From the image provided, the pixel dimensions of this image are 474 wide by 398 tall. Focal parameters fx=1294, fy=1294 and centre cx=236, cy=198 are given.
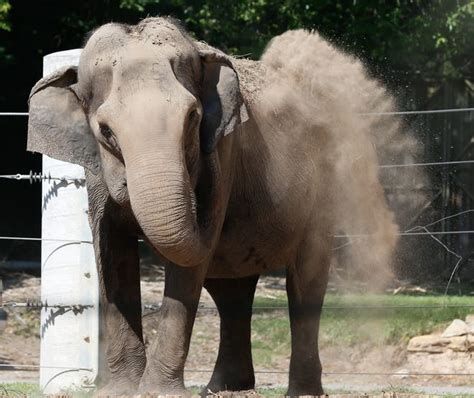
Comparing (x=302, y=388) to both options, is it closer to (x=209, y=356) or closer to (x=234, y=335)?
(x=234, y=335)

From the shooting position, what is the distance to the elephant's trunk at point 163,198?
224 inches

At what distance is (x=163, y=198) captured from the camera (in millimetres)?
5676

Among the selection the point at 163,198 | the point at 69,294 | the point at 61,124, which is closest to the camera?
the point at 163,198

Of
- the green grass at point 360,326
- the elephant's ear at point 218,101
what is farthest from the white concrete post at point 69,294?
the green grass at point 360,326

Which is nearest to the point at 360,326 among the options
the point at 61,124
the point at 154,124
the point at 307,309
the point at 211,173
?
the point at 307,309

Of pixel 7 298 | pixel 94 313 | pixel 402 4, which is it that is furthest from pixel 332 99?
pixel 402 4

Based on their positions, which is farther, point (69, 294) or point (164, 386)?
point (69, 294)

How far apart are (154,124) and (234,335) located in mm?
2685

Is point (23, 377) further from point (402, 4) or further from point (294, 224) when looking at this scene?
point (402, 4)

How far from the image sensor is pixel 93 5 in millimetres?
15680

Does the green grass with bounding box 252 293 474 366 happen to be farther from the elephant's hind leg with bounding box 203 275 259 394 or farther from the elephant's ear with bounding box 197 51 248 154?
the elephant's ear with bounding box 197 51 248 154

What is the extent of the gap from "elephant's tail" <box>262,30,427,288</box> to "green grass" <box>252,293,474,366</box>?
176 centimetres

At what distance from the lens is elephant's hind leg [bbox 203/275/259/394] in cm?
815

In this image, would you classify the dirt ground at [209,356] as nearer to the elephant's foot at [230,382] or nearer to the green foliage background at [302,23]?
the elephant's foot at [230,382]
